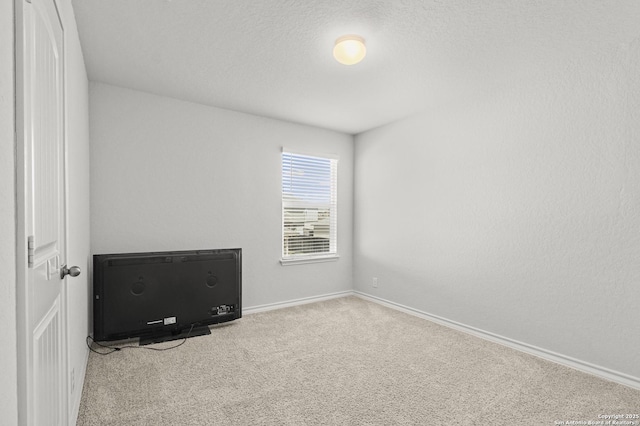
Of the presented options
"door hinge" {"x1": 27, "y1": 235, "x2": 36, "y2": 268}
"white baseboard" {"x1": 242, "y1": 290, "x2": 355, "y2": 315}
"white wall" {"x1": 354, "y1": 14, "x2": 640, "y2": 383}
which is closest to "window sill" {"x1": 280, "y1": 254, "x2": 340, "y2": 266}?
"white baseboard" {"x1": 242, "y1": 290, "x2": 355, "y2": 315}

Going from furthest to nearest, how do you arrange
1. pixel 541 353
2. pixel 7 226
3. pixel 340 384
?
pixel 541 353 → pixel 340 384 → pixel 7 226

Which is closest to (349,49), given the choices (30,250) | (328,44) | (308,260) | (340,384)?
(328,44)

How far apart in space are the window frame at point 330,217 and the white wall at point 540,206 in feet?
3.24

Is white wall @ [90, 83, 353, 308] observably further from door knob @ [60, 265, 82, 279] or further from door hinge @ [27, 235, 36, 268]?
door hinge @ [27, 235, 36, 268]

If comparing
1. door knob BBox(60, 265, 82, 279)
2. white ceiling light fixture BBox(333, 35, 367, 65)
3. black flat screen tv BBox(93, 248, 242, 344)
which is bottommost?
black flat screen tv BBox(93, 248, 242, 344)

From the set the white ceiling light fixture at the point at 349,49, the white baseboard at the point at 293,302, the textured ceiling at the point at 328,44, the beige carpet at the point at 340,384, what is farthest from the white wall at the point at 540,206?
the white ceiling light fixture at the point at 349,49

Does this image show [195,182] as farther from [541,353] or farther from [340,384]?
[541,353]

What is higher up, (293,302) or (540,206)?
(540,206)

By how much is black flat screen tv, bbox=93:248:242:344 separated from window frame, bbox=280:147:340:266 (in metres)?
0.80

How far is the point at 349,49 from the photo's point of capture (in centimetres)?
228

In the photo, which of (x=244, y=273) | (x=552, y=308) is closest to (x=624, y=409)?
(x=552, y=308)

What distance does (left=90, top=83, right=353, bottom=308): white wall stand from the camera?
10.1ft

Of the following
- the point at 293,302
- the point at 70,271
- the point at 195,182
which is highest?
the point at 195,182

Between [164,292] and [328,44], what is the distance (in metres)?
2.59
